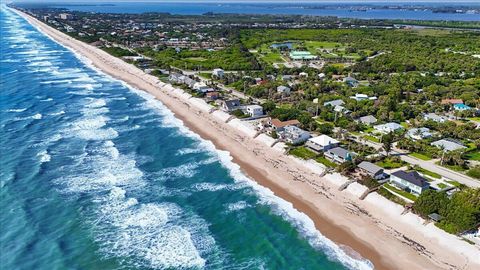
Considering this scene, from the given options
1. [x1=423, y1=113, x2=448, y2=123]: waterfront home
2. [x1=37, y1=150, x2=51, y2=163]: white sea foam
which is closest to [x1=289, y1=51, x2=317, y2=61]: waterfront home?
[x1=423, y1=113, x2=448, y2=123]: waterfront home

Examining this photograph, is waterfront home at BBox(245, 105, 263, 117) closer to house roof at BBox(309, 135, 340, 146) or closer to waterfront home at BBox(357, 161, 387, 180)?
house roof at BBox(309, 135, 340, 146)

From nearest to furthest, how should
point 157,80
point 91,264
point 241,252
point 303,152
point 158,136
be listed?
point 91,264
point 241,252
point 303,152
point 158,136
point 157,80

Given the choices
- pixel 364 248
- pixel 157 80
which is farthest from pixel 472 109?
pixel 157 80

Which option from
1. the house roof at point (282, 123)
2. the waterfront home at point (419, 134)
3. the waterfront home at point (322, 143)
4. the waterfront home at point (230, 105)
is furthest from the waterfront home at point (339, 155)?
the waterfront home at point (230, 105)

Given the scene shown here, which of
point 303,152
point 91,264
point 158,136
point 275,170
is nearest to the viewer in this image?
point 91,264

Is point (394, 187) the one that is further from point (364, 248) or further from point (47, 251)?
point (47, 251)

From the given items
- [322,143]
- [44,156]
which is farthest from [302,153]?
[44,156]

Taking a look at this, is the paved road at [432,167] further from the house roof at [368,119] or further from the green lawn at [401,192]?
the house roof at [368,119]
